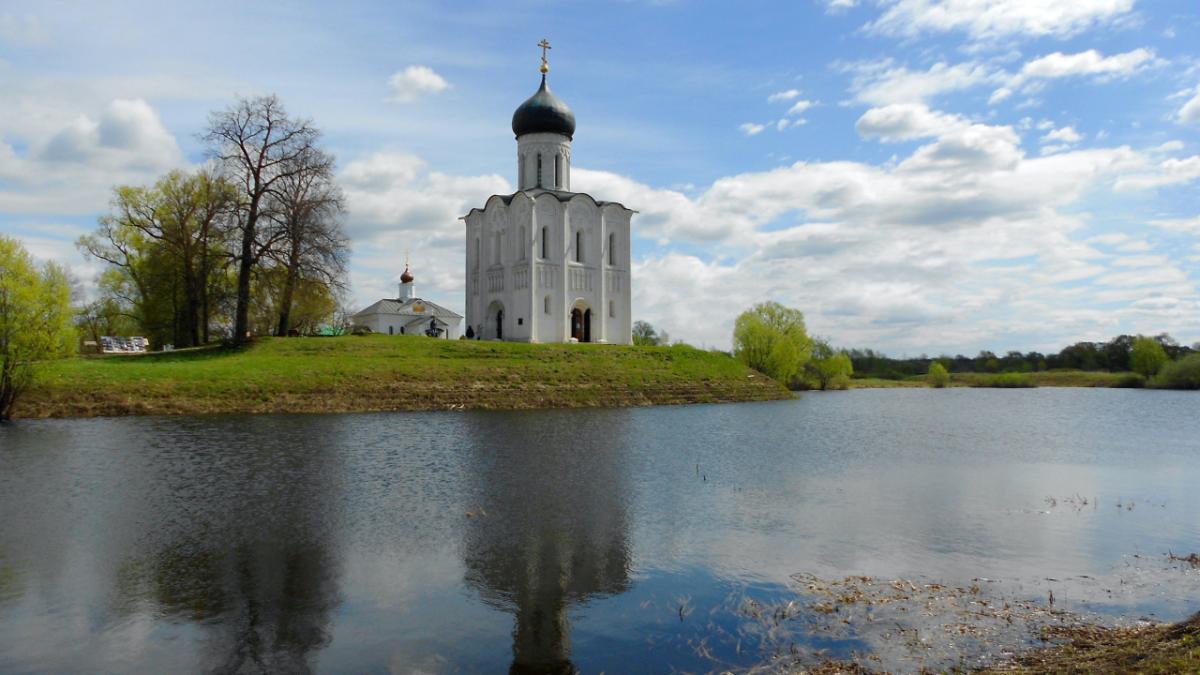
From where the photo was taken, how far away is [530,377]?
125 feet

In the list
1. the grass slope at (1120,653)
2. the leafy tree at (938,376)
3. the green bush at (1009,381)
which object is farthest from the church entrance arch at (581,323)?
the green bush at (1009,381)

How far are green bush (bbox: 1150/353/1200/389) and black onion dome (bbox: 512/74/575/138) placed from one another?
199ft

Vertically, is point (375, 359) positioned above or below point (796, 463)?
above

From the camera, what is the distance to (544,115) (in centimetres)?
5444

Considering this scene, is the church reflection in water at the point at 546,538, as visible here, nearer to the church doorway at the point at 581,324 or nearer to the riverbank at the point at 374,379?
the riverbank at the point at 374,379

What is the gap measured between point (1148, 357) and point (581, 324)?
61.5 metres

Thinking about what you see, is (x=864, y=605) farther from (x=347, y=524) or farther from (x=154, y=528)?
(x=154, y=528)

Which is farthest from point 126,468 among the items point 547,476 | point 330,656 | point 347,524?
point 330,656

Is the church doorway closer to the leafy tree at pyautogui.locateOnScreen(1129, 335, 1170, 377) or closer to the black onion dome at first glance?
the black onion dome

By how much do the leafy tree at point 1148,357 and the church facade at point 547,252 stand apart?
57558 mm

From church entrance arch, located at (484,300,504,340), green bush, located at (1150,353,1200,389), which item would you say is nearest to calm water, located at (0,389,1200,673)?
church entrance arch, located at (484,300,504,340)

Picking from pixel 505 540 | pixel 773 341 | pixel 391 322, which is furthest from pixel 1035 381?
pixel 505 540

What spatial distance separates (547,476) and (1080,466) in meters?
13.4

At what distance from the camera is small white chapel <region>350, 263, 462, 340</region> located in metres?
66.0
